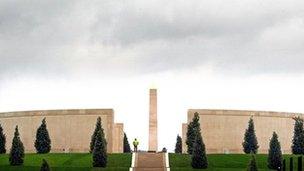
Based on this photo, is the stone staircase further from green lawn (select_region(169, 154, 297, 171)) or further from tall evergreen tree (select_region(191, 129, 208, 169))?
tall evergreen tree (select_region(191, 129, 208, 169))

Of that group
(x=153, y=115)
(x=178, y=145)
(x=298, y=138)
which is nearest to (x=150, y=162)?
(x=153, y=115)

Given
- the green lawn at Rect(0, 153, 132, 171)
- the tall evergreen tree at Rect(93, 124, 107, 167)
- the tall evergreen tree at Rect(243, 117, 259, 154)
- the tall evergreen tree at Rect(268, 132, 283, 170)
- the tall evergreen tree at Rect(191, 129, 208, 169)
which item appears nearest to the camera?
the green lawn at Rect(0, 153, 132, 171)

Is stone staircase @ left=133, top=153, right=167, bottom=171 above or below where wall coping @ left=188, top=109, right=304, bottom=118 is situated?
below

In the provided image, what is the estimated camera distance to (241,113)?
2677 inches

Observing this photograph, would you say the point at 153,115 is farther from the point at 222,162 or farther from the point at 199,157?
the point at 199,157

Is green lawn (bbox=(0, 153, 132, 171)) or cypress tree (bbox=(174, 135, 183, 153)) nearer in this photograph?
green lawn (bbox=(0, 153, 132, 171))

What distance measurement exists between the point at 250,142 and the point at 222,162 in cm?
1084

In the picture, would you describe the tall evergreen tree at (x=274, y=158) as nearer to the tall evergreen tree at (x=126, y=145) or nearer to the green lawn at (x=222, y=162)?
the green lawn at (x=222, y=162)

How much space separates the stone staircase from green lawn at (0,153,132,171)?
2.36ft

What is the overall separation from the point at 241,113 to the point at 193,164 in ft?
62.4

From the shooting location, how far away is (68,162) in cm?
5284

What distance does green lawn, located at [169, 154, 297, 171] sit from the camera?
49875 millimetres

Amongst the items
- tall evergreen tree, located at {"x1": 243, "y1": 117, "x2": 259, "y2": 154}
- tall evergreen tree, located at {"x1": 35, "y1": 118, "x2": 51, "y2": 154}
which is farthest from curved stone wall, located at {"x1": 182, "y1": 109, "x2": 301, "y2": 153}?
tall evergreen tree, located at {"x1": 35, "y1": 118, "x2": 51, "y2": 154}

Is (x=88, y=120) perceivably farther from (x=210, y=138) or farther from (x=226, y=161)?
(x=226, y=161)
